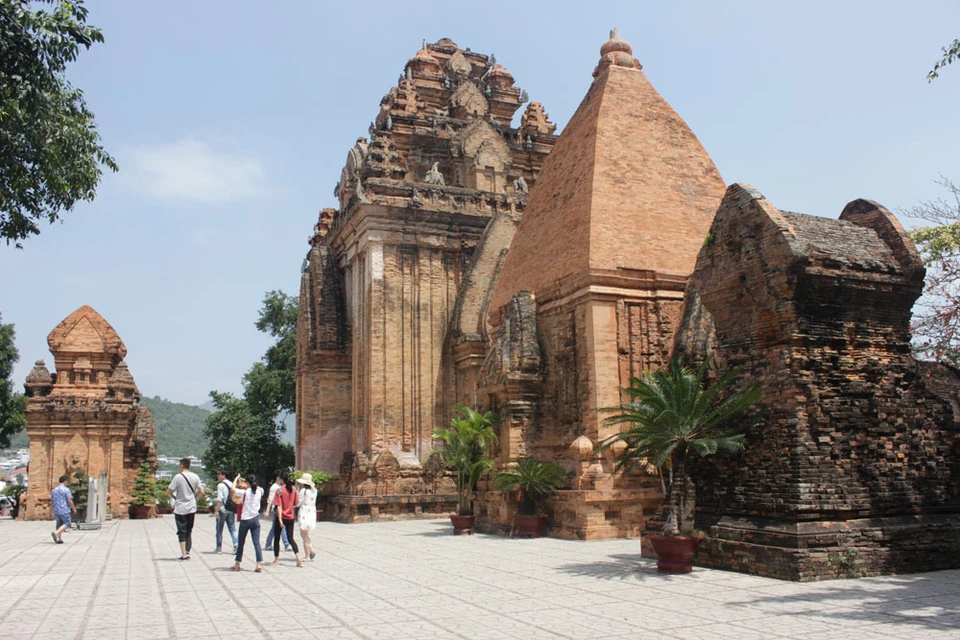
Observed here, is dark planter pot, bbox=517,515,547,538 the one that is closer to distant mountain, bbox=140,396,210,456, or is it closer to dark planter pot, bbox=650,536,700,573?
dark planter pot, bbox=650,536,700,573

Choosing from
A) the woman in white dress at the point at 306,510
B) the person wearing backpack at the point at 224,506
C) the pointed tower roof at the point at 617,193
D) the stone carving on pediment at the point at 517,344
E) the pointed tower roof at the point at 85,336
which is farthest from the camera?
the pointed tower roof at the point at 85,336

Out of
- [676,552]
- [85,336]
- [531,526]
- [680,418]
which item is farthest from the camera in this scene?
[85,336]

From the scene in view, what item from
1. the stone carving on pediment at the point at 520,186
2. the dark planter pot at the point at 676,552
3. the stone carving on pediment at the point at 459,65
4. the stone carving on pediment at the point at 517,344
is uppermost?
the stone carving on pediment at the point at 459,65

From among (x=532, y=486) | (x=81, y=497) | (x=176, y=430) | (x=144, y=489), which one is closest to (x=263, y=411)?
(x=144, y=489)

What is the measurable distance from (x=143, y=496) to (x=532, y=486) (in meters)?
15.3

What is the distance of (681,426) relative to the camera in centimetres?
1061

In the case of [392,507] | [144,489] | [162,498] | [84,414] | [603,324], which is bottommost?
[162,498]

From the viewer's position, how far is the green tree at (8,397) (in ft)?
112

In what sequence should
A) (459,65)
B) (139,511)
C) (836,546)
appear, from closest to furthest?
(836,546), (139,511), (459,65)

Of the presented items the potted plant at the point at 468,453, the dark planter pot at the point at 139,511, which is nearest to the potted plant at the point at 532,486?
the potted plant at the point at 468,453

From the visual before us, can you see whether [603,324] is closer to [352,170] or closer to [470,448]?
[470,448]

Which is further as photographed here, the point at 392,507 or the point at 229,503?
the point at 392,507

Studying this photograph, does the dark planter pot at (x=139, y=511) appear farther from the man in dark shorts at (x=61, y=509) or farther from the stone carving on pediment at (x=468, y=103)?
the stone carving on pediment at (x=468, y=103)

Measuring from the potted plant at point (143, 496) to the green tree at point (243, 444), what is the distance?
11.8 m
